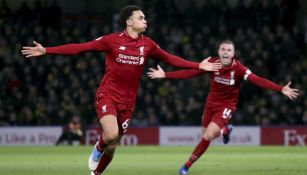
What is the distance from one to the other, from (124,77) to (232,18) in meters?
18.5

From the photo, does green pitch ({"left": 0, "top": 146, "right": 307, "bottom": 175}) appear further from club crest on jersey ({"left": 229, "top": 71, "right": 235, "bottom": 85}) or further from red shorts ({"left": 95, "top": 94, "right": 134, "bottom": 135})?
red shorts ({"left": 95, "top": 94, "right": 134, "bottom": 135})

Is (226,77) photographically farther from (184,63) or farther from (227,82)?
(184,63)

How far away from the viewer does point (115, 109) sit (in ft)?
37.7

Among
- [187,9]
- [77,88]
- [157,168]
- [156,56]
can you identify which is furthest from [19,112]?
[156,56]

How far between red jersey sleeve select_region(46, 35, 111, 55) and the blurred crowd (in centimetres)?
1513

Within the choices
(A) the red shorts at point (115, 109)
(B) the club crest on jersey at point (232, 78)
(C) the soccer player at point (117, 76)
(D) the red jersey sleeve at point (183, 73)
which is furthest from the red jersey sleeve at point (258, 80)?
(A) the red shorts at point (115, 109)

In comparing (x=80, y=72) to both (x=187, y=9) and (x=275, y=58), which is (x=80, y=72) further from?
(x=275, y=58)

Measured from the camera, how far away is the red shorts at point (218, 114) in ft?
46.8

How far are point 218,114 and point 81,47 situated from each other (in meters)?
3.71

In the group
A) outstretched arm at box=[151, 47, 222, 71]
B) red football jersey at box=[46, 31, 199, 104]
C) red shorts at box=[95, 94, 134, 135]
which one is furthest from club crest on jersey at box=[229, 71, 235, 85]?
red shorts at box=[95, 94, 134, 135]

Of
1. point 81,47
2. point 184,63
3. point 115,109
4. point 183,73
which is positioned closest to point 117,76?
point 115,109

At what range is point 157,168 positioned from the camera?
14727mm

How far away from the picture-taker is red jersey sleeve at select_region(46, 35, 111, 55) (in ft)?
37.0

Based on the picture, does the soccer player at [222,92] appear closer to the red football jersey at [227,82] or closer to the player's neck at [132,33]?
the red football jersey at [227,82]
